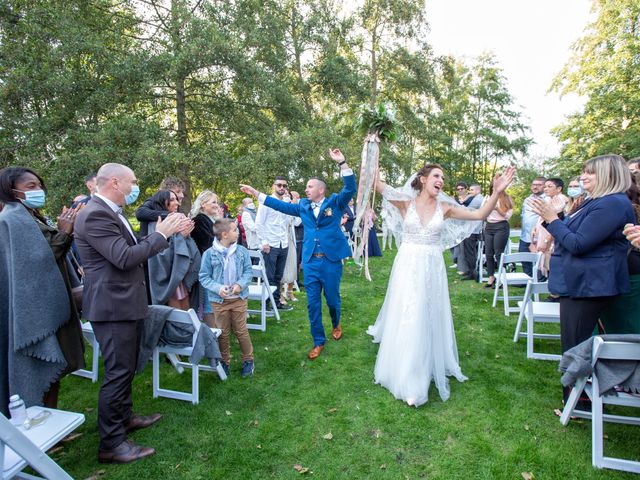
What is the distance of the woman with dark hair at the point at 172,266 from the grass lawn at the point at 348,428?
3.38 ft

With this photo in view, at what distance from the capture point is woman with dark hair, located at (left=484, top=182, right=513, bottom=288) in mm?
7926

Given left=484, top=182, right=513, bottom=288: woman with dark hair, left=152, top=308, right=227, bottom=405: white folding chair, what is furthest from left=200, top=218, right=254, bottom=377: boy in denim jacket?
left=484, top=182, right=513, bottom=288: woman with dark hair

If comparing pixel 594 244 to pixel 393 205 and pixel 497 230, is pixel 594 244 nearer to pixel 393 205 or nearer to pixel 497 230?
pixel 393 205

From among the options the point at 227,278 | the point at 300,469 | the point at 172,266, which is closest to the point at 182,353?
the point at 227,278

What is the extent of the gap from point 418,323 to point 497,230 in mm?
5407

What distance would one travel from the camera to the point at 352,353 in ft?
16.6

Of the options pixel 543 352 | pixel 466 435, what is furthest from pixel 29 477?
pixel 543 352

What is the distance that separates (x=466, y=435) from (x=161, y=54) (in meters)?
12.3

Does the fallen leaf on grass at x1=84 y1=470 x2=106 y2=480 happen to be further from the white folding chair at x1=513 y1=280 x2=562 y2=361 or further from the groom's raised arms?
the white folding chair at x1=513 y1=280 x2=562 y2=361

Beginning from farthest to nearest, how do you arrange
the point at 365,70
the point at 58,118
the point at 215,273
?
1. the point at 365,70
2. the point at 58,118
3. the point at 215,273

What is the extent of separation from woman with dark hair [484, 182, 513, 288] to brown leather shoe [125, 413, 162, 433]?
7.24 meters

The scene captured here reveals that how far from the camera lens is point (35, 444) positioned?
1871 mm

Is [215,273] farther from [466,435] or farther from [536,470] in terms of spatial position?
[536,470]

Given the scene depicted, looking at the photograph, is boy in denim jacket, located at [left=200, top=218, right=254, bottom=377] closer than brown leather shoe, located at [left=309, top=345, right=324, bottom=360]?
Yes
